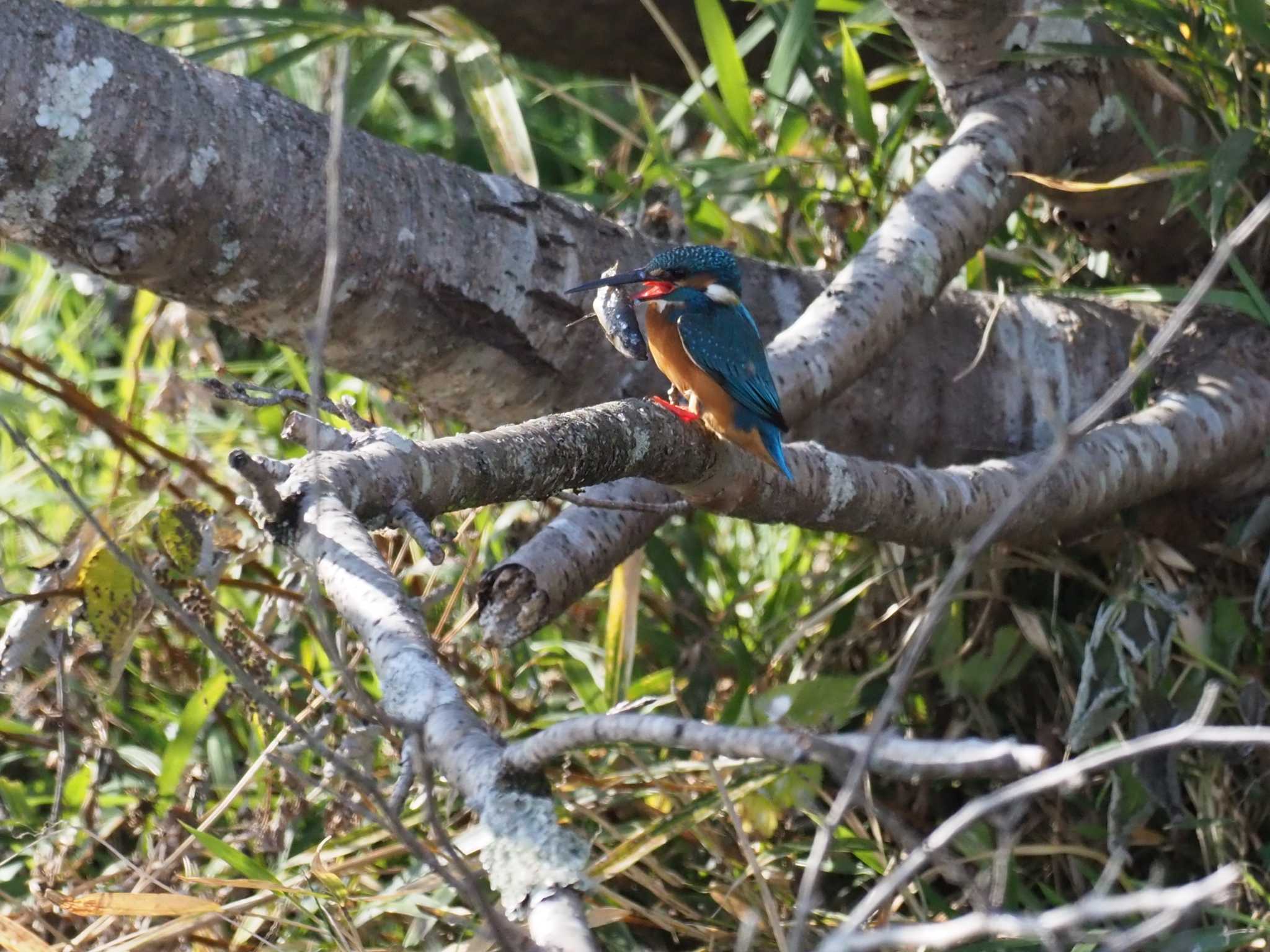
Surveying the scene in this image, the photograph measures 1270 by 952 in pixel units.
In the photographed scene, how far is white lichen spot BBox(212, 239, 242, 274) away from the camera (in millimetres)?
1907

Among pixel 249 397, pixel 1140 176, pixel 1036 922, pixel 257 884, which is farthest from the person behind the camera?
pixel 1140 176

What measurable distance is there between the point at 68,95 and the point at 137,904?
1.11 metres

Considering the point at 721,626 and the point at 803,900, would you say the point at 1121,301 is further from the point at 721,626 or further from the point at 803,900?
the point at 803,900

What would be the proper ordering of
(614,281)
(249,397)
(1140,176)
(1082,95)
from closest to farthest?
(249,397)
(614,281)
(1140,176)
(1082,95)

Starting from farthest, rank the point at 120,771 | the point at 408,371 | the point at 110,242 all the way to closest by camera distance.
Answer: the point at 120,771 < the point at 408,371 < the point at 110,242

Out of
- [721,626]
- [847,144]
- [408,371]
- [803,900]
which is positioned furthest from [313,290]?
[803,900]

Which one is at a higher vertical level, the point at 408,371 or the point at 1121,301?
the point at 408,371

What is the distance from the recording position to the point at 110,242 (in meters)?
1.80

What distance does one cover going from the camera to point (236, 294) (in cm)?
198

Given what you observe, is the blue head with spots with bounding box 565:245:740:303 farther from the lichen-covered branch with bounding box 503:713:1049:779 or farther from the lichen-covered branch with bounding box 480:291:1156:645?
the lichen-covered branch with bounding box 503:713:1049:779

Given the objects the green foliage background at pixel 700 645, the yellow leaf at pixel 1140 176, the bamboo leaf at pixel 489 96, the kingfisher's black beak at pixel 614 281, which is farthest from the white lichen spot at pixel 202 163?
the yellow leaf at pixel 1140 176

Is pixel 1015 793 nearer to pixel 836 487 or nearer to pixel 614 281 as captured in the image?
pixel 836 487

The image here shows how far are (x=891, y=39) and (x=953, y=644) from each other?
1.71 metres

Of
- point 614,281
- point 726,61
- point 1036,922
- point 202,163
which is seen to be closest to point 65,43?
point 202,163
